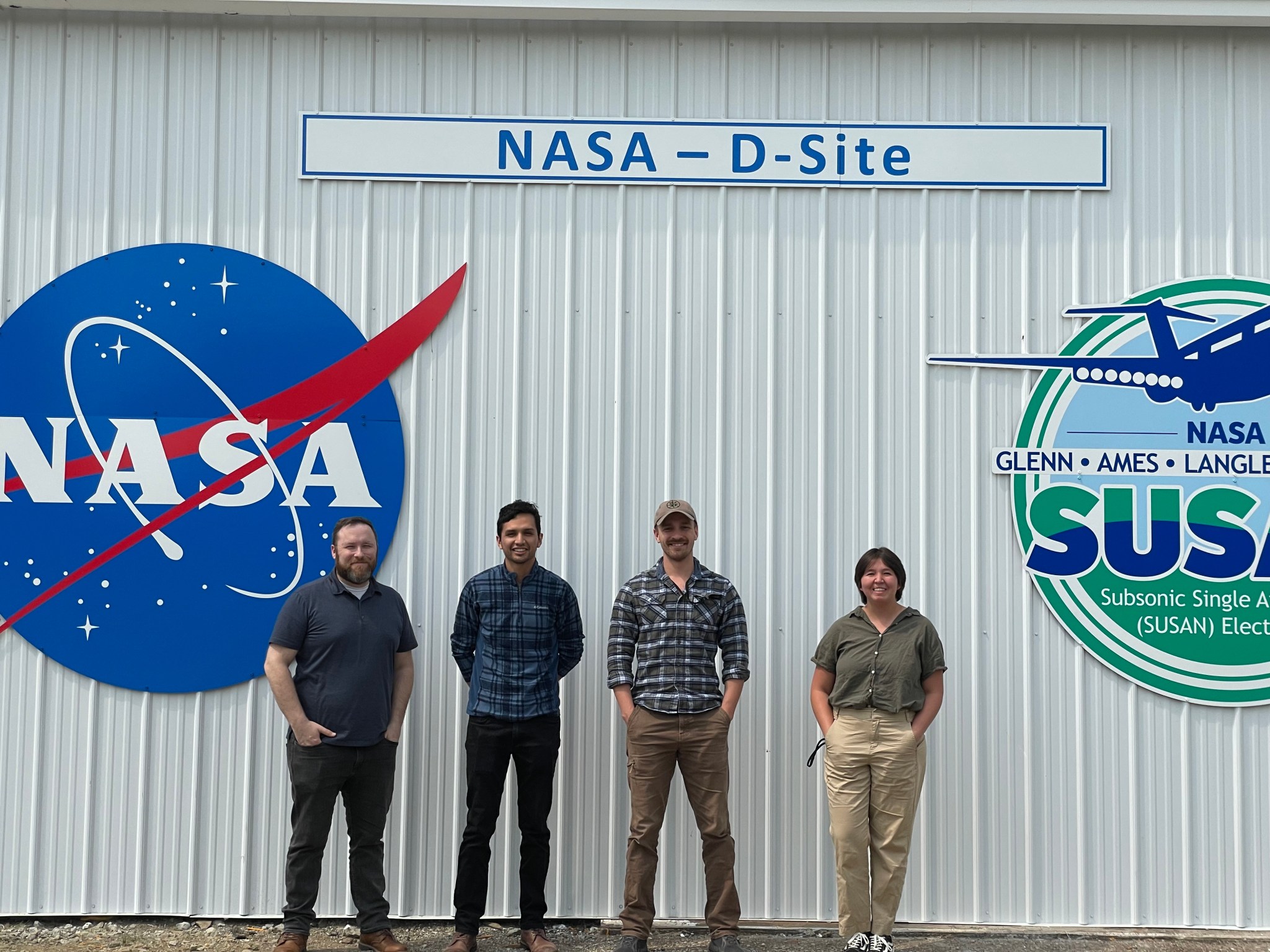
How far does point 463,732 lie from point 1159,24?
181 inches

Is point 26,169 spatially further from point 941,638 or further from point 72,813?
point 941,638

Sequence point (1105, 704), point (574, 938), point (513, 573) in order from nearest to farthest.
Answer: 1. point (513, 573)
2. point (574, 938)
3. point (1105, 704)

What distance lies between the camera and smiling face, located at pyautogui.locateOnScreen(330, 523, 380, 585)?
4.56 meters

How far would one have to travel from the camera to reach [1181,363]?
17.1ft

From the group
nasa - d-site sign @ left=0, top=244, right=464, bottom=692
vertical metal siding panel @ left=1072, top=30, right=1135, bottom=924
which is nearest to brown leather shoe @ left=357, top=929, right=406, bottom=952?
nasa - d-site sign @ left=0, top=244, right=464, bottom=692

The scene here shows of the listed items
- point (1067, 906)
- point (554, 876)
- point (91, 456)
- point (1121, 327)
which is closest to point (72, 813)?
point (91, 456)

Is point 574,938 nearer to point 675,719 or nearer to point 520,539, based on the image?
point 675,719

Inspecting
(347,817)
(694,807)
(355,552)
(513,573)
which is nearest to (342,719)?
(347,817)

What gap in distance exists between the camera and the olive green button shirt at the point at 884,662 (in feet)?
14.8

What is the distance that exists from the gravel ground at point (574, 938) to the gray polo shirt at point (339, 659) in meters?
1.03

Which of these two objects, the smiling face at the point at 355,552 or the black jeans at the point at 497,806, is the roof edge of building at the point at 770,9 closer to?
the smiling face at the point at 355,552

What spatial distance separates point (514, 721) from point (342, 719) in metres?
0.69

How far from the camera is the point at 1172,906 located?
5035 millimetres

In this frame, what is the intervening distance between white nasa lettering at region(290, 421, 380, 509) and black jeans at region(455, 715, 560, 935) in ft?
3.95
